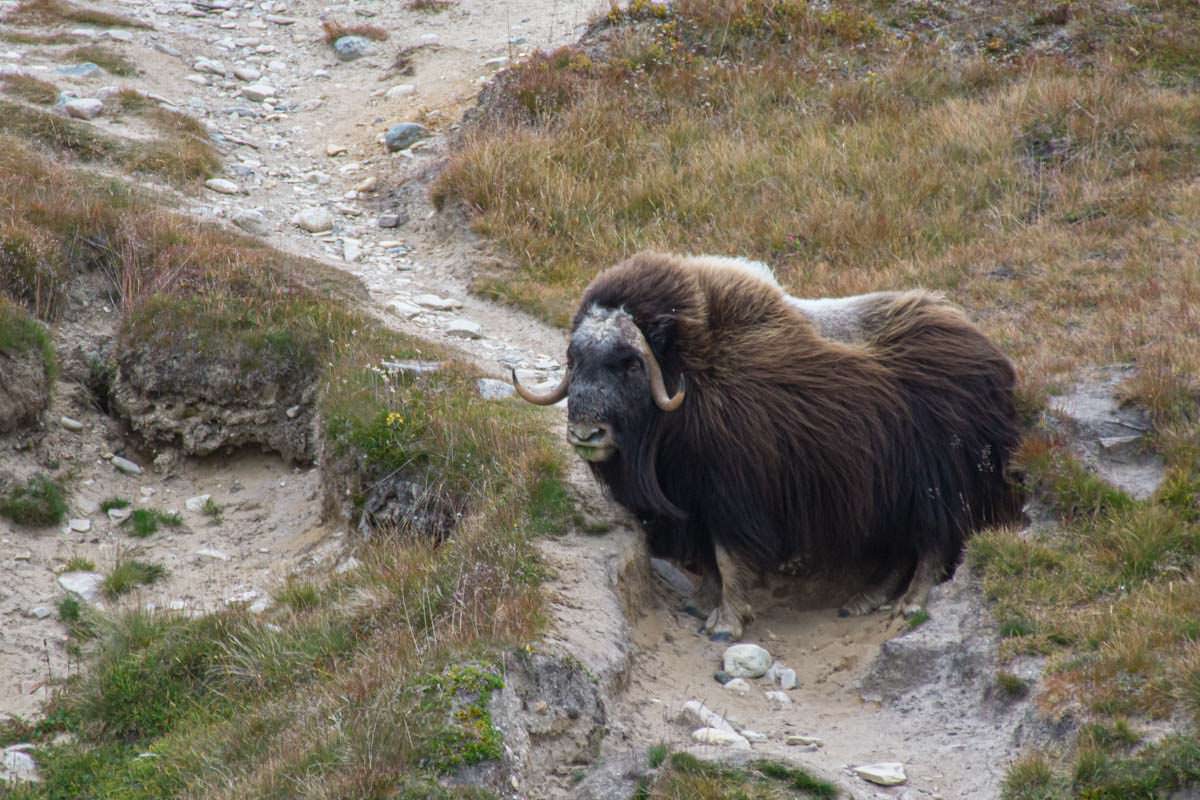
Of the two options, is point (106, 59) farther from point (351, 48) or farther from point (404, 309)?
point (404, 309)

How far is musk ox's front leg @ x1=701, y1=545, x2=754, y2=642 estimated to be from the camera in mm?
6797

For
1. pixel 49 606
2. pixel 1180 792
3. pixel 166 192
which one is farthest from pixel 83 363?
pixel 1180 792

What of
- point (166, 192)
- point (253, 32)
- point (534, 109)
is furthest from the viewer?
point (253, 32)

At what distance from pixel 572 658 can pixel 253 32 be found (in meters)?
13.3

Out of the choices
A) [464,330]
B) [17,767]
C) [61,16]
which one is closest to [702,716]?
[17,767]

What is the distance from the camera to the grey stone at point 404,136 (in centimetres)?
1383

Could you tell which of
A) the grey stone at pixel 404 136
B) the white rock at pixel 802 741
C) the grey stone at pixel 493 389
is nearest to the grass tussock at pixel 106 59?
the grey stone at pixel 404 136

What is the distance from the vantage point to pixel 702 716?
19.0ft

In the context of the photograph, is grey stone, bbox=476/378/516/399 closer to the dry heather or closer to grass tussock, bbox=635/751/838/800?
the dry heather

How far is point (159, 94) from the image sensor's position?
48.0 ft

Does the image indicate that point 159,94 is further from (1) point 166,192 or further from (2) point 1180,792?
(2) point 1180,792

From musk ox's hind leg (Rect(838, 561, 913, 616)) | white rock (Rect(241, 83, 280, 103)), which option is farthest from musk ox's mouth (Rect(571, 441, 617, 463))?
white rock (Rect(241, 83, 280, 103))

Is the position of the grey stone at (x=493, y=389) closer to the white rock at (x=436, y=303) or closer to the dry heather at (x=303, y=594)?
the dry heather at (x=303, y=594)

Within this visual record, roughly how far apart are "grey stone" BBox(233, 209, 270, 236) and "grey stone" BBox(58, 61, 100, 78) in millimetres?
3667
